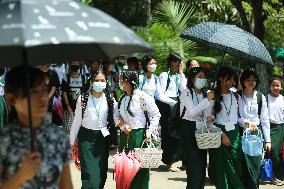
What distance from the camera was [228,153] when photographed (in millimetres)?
7582

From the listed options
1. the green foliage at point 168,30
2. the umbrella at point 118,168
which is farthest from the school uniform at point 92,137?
the green foliage at point 168,30

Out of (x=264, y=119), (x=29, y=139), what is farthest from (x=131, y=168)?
(x=29, y=139)

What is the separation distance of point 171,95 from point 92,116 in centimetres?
322

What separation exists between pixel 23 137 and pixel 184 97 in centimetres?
436

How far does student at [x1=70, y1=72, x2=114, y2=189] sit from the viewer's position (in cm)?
745

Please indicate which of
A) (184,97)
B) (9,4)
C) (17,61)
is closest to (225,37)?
(184,97)

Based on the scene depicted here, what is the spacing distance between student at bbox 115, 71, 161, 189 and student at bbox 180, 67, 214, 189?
1.18 ft

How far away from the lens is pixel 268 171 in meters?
9.41

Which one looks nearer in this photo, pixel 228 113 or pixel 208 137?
pixel 208 137

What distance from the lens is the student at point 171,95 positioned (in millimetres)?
10484

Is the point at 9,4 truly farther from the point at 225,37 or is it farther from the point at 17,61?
the point at 225,37

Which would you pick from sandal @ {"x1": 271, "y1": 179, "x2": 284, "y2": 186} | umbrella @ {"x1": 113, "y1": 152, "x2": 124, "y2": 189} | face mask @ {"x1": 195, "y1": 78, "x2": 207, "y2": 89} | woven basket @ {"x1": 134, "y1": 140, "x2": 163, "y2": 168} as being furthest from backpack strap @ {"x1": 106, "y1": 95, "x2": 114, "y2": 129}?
sandal @ {"x1": 271, "y1": 179, "x2": 284, "y2": 186}

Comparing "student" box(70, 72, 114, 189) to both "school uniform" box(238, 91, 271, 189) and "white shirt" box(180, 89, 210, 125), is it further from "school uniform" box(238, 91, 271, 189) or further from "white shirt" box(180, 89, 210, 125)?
"school uniform" box(238, 91, 271, 189)

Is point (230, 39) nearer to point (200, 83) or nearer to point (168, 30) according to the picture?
point (200, 83)
